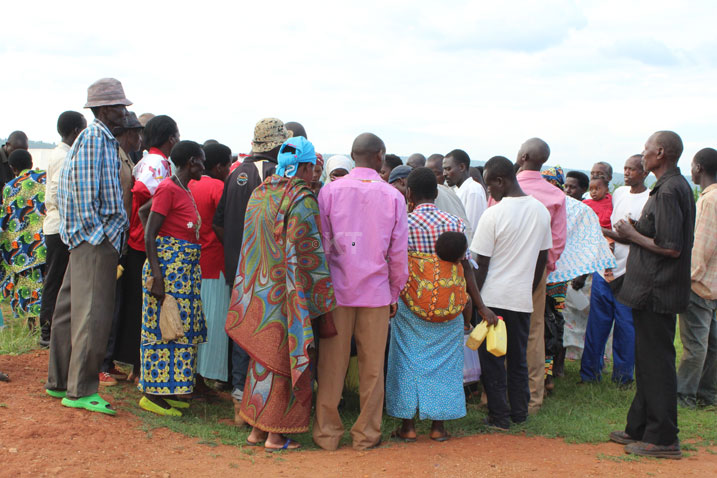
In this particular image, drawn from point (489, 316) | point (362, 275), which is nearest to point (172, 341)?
point (362, 275)

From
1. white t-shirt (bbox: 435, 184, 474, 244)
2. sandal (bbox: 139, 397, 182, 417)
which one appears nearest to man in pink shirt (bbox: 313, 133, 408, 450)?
sandal (bbox: 139, 397, 182, 417)

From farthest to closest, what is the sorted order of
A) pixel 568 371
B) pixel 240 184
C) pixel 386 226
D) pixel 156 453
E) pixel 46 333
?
pixel 568 371, pixel 46 333, pixel 240 184, pixel 386 226, pixel 156 453

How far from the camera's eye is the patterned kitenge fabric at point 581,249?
20.5 feet

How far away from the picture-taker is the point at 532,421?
561 centimetres

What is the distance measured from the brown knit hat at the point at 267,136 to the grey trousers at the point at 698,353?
3.91 meters

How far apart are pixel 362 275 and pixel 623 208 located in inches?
154

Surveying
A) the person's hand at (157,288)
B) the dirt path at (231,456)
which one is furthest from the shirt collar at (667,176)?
the person's hand at (157,288)

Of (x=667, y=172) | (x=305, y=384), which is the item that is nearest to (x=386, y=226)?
(x=305, y=384)

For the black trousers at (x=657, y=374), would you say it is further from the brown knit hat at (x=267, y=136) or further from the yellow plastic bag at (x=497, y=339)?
the brown knit hat at (x=267, y=136)

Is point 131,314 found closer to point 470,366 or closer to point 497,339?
point 470,366

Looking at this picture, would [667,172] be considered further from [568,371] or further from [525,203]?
[568,371]

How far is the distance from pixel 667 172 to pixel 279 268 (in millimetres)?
2888

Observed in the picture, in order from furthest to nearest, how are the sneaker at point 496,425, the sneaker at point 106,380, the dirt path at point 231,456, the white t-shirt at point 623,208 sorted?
1. the white t-shirt at point 623,208
2. the sneaker at point 106,380
3. the sneaker at point 496,425
4. the dirt path at point 231,456

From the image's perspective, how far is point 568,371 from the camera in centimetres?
757
